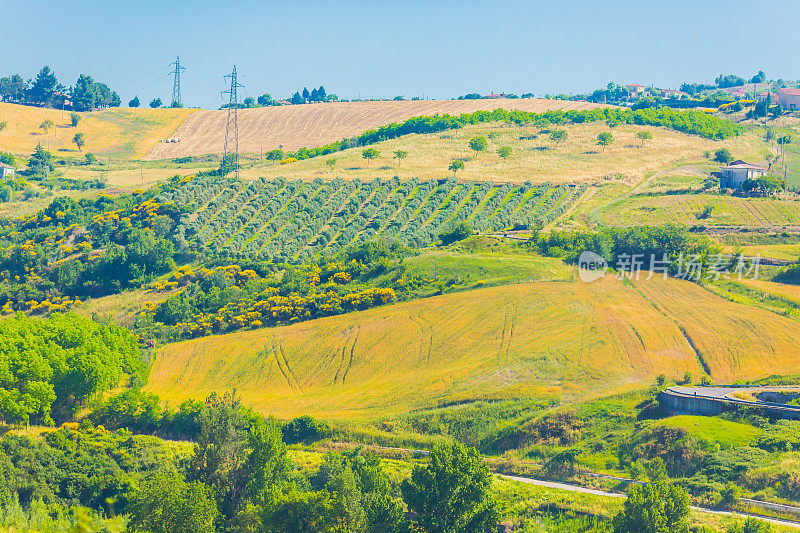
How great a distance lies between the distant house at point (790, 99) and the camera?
7181 inches

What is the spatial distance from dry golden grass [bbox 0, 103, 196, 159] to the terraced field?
188 feet

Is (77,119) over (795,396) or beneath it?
over

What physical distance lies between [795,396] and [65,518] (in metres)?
42.0

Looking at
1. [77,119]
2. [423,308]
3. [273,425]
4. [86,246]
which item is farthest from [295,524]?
[77,119]

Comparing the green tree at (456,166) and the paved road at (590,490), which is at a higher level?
the green tree at (456,166)

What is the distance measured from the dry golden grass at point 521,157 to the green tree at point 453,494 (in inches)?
3319

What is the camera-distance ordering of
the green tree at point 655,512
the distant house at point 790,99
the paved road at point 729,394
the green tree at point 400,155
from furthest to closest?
the distant house at point 790,99 → the green tree at point 400,155 → the paved road at point 729,394 → the green tree at point 655,512

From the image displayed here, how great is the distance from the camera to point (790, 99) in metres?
184

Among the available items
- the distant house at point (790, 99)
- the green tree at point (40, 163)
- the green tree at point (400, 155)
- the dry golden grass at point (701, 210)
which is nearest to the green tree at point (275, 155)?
the green tree at point (400, 155)

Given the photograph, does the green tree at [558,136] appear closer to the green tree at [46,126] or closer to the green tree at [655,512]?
the green tree at [46,126]

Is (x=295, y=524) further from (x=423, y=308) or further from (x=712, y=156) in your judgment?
(x=712, y=156)

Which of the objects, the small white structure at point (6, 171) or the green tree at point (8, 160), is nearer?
the small white structure at point (6, 171)

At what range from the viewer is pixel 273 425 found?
54.2 m

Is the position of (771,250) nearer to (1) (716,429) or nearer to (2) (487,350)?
(2) (487,350)
